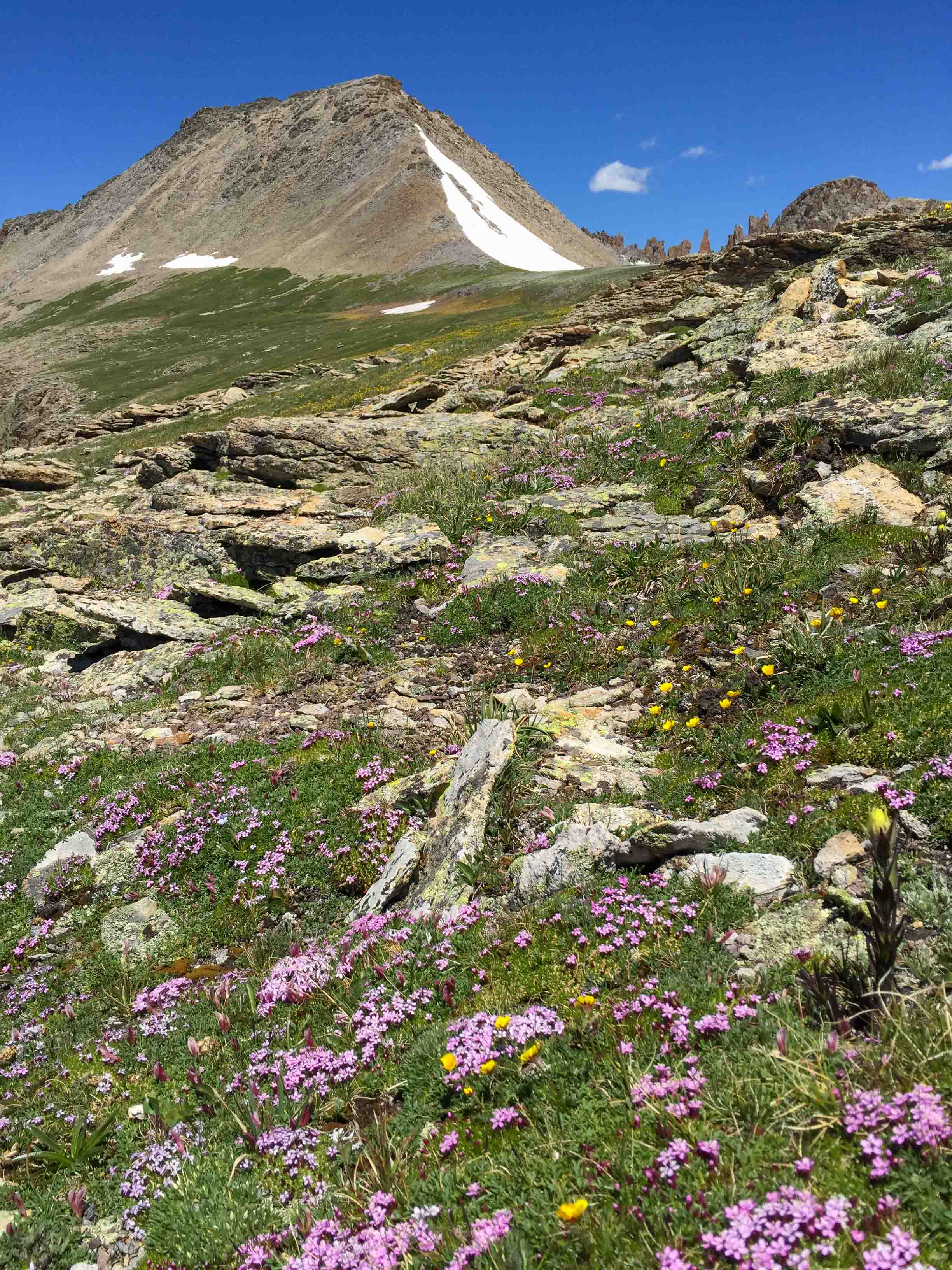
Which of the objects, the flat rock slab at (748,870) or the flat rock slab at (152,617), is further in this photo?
the flat rock slab at (152,617)

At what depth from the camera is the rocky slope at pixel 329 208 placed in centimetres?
13350

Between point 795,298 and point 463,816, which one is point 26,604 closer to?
point 463,816

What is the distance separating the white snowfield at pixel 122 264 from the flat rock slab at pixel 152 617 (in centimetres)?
18416

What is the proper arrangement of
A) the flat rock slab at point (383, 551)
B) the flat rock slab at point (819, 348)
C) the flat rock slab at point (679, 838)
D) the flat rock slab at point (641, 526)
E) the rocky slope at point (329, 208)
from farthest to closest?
the rocky slope at point (329, 208), the flat rock slab at point (819, 348), the flat rock slab at point (383, 551), the flat rock slab at point (641, 526), the flat rock slab at point (679, 838)

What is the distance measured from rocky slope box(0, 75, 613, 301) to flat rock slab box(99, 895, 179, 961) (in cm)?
12645

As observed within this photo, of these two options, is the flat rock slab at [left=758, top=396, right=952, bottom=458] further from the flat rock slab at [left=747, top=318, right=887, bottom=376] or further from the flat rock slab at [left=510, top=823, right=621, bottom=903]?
the flat rock slab at [left=510, top=823, right=621, bottom=903]

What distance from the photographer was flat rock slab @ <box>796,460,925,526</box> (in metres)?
9.79

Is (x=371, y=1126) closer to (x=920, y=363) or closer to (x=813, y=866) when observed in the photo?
(x=813, y=866)

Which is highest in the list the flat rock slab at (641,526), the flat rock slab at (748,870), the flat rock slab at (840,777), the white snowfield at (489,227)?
the white snowfield at (489,227)

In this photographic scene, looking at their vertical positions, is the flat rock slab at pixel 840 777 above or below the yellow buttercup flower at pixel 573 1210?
above

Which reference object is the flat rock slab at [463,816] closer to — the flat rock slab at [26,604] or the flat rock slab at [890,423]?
the flat rock slab at [890,423]

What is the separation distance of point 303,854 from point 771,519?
8.94 meters

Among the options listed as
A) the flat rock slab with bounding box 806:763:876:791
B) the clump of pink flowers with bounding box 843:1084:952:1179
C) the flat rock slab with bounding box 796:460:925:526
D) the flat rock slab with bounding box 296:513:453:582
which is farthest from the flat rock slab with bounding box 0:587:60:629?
the clump of pink flowers with bounding box 843:1084:952:1179

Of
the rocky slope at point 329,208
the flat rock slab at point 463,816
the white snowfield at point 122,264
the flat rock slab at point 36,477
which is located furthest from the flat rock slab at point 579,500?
the white snowfield at point 122,264
